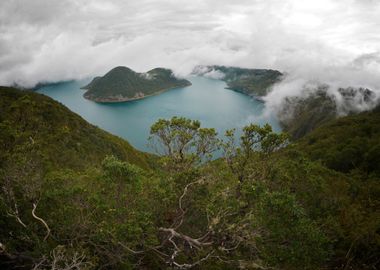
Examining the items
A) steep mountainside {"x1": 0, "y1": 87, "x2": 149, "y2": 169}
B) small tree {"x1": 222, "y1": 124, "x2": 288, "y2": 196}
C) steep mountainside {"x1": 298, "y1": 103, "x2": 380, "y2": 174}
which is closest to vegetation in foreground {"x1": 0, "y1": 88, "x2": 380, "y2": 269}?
small tree {"x1": 222, "y1": 124, "x2": 288, "y2": 196}

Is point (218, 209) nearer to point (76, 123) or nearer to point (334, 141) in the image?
point (76, 123)

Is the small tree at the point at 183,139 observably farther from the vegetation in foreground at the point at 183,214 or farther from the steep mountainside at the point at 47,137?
the steep mountainside at the point at 47,137

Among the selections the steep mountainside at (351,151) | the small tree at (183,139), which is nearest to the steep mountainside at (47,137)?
the small tree at (183,139)

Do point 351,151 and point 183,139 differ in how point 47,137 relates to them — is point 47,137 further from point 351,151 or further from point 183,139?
point 351,151

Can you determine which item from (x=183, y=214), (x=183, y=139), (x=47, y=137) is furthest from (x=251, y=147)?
(x=47, y=137)

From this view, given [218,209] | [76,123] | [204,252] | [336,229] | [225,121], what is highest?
[218,209]

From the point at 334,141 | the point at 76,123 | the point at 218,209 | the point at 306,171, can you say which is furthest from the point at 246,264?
the point at 334,141
